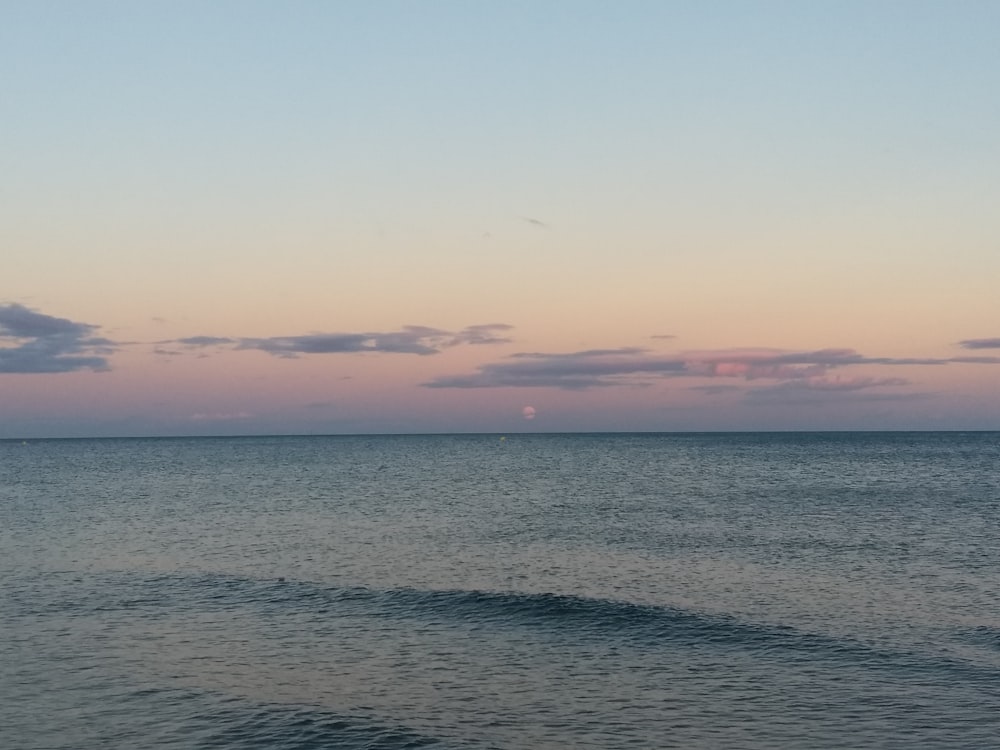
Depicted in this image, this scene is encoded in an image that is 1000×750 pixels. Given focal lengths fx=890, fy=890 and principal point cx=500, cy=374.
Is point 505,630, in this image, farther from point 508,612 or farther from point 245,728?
point 245,728

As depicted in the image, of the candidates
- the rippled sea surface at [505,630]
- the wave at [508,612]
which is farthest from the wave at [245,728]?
the wave at [508,612]

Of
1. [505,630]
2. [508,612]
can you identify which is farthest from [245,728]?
[508,612]

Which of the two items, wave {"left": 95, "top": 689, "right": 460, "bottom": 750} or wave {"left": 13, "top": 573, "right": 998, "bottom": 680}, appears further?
wave {"left": 13, "top": 573, "right": 998, "bottom": 680}

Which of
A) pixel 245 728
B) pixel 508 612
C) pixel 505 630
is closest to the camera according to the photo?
pixel 245 728

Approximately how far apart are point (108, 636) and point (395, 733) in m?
17.9

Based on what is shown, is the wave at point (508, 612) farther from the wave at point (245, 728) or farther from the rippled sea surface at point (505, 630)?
the wave at point (245, 728)

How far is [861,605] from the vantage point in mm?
43344

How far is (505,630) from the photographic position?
132 ft

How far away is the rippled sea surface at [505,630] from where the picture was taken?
1107 inches

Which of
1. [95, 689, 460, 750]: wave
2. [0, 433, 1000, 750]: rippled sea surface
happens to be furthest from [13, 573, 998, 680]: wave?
[95, 689, 460, 750]: wave

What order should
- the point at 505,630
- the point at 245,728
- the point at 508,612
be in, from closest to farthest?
the point at 245,728 < the point at 505,630 < the point at 508,612

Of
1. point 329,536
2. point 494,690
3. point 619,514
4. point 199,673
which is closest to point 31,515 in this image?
point 329,536

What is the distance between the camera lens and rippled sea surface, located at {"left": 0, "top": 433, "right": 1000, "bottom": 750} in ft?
92.3

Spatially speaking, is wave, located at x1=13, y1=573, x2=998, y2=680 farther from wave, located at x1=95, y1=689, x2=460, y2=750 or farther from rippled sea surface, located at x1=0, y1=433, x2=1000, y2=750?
wave, located at x1=95, y1=689, x2=460, y2=750
